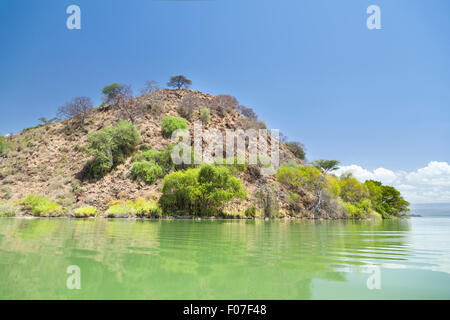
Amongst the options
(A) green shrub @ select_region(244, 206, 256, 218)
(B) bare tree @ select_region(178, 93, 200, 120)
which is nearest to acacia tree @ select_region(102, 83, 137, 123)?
(B) bare tree @ select_region(178, 93, 200, 120)

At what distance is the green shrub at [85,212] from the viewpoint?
26219 millimetres

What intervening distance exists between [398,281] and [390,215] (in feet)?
185

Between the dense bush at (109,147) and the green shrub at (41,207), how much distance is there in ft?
25.4

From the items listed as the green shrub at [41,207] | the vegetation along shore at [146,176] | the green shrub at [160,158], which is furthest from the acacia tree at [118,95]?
the green shrub at [41,207]

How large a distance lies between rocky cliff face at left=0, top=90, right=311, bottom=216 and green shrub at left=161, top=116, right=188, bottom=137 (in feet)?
3.42

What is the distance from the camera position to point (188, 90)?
5772 centimetres

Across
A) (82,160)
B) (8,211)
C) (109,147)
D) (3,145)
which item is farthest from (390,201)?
(3,145)

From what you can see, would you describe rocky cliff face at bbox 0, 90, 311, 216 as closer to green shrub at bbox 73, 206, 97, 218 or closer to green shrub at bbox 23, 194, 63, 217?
green shrub at bbox 23, 194, 63, 217

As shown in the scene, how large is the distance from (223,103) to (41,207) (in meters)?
38.1

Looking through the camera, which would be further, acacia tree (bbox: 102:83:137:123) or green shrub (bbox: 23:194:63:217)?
acacia tree (bbox: 102:83:137:123)

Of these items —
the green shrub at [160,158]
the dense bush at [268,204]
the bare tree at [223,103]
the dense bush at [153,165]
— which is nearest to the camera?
the dense bush at [268,204]

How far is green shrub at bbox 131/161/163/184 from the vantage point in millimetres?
32406

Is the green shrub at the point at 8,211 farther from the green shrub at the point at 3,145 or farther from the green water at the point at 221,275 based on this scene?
the green water at the point at 221,275

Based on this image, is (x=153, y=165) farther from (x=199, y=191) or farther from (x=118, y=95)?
(x=118, y=95)
